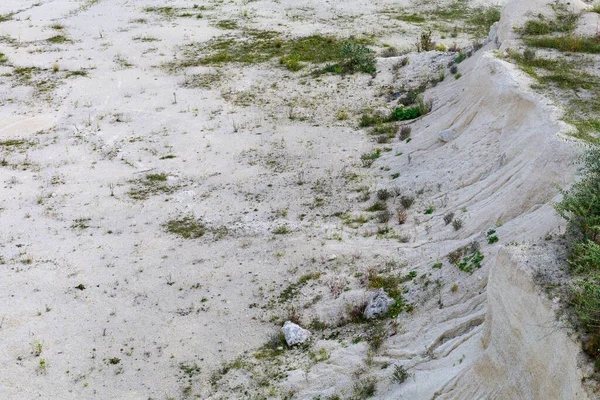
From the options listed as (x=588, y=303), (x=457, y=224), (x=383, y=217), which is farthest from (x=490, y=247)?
(x=588, y=303)

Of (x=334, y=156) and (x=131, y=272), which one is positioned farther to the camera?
(x=334, y=156)

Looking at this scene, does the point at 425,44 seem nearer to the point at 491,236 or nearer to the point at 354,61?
the point at 354,61

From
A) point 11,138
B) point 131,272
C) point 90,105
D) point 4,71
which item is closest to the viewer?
point 131,272

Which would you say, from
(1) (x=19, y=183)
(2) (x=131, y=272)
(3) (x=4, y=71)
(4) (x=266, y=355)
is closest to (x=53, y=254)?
(2) (x=131, y=272)

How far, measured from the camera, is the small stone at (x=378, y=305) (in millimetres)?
11141

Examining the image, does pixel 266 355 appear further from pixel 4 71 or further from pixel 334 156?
pixel 4 71

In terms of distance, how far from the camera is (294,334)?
36.6 ft

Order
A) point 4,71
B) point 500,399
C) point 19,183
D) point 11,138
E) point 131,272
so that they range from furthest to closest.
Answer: point 4,71 < point 11,138 < point 19,183 < point 131,272 < point 500,399

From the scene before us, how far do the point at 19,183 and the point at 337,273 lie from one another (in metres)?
10.7

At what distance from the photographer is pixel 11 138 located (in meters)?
20.8

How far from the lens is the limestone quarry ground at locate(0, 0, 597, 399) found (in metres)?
9.75

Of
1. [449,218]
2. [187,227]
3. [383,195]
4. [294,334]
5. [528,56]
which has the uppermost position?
[528,56]

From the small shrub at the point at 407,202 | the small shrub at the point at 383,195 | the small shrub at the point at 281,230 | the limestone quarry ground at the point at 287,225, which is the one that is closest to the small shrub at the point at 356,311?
the limestone quarry ground at the point at 287,225

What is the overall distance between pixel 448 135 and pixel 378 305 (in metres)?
6.88
